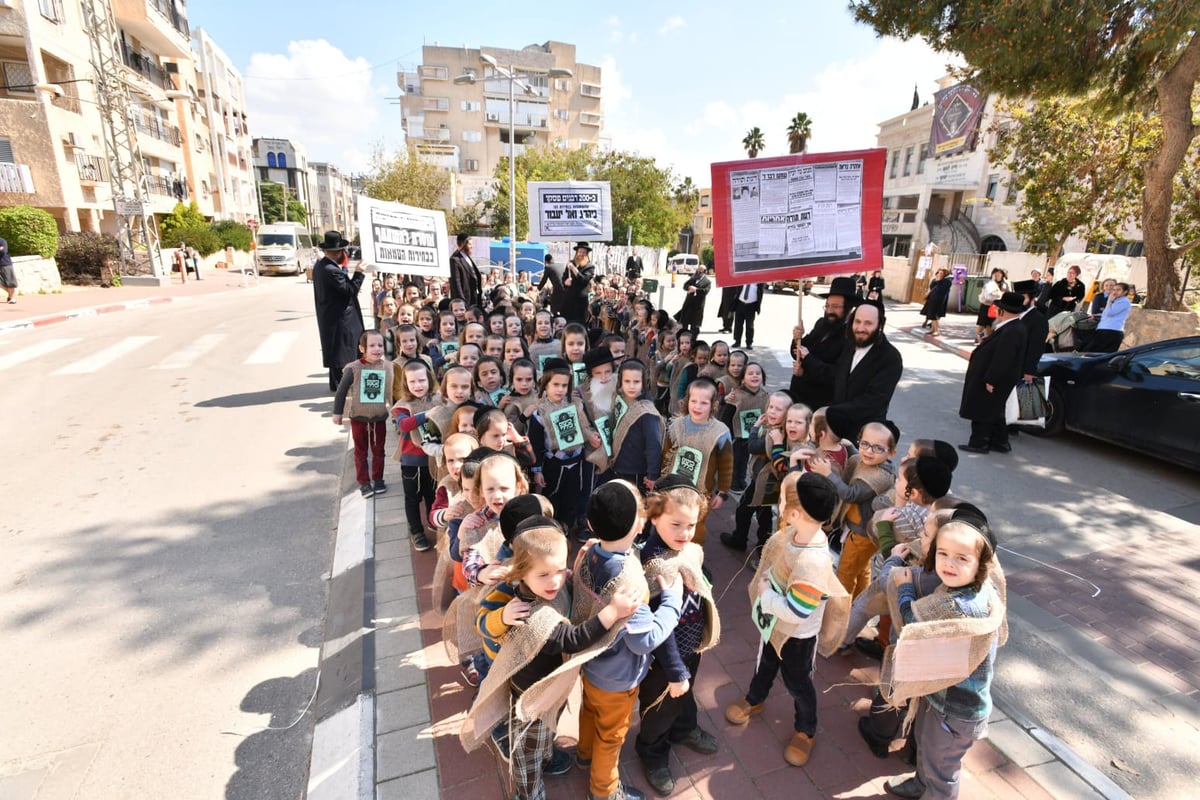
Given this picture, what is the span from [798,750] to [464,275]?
8189 millimetres

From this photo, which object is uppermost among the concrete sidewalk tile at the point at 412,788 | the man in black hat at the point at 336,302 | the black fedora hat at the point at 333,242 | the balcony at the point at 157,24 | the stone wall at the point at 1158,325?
the balcony at the point at 157,24

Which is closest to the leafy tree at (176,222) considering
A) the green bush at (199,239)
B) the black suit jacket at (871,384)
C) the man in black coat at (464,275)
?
the green bush at (199,239)

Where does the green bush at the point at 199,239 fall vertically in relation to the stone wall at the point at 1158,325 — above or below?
above

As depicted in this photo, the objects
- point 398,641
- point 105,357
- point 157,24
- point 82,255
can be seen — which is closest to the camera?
point 398,641

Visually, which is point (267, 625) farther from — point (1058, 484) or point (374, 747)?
point (1058, 484)

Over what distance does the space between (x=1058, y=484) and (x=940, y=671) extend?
5.36m

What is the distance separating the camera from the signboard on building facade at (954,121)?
2805cm

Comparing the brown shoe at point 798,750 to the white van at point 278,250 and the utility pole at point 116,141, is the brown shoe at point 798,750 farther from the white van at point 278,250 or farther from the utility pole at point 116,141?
the white van at point 278,250

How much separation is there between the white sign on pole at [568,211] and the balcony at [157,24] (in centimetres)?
2929

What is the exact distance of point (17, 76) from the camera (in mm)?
21781

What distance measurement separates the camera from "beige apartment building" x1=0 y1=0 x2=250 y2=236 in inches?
821

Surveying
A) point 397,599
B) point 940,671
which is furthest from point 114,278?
point 940,671

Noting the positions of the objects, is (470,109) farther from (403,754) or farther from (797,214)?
(403,754)

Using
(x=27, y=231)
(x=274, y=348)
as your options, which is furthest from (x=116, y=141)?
(x=274, y=348)
